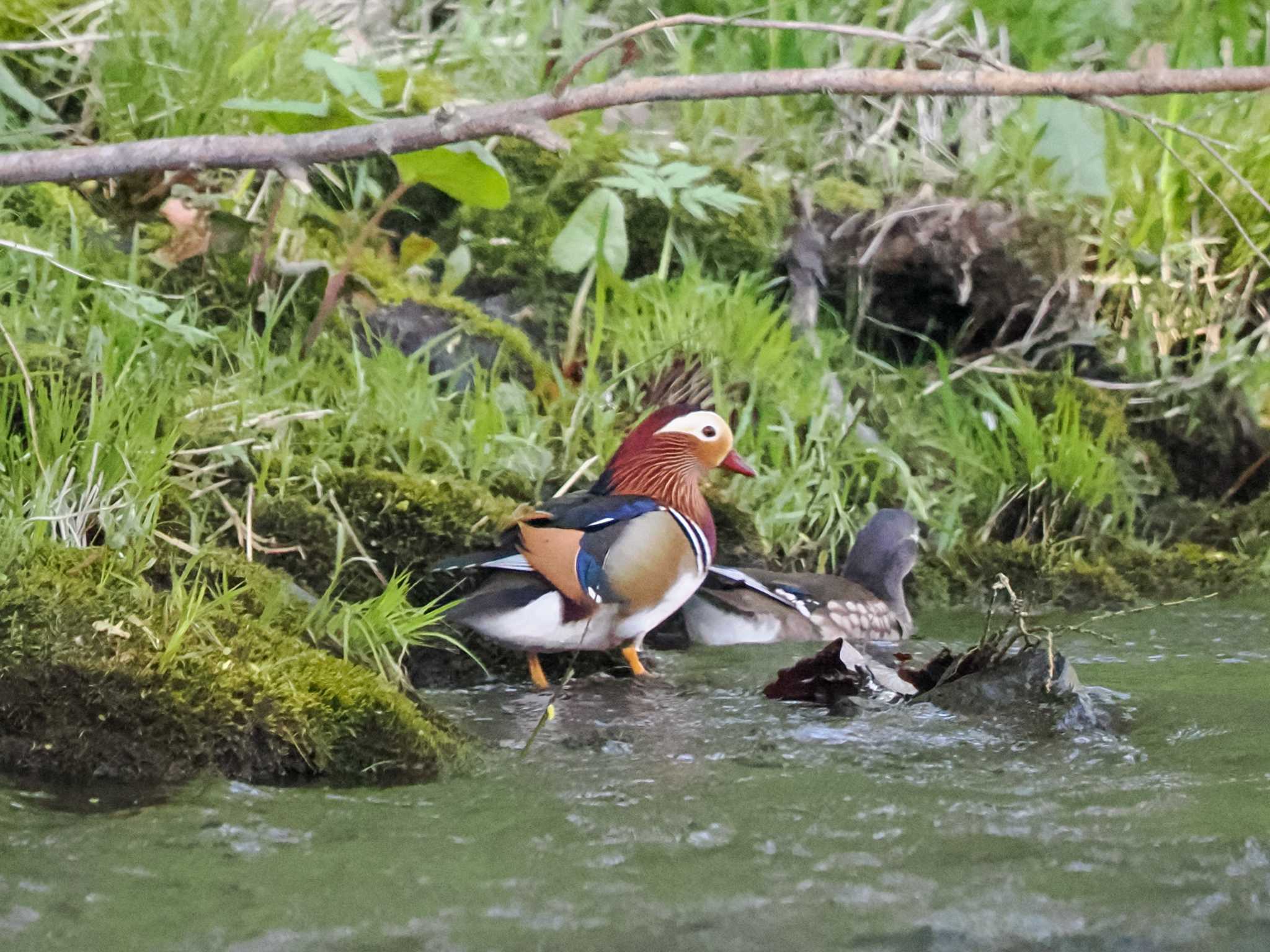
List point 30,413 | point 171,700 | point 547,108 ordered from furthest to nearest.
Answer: point 30,413
point 547,108
point 171,700

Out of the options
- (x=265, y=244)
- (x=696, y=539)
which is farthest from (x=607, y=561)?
(x=265, y=244)

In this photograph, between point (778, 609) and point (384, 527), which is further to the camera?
point (778, 609)

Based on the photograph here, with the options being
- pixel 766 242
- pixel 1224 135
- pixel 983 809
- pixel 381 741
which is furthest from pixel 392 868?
A: pixel 1224 135

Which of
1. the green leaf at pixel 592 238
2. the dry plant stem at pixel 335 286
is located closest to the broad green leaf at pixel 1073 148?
Answer: the green leaf at pixel 592 238

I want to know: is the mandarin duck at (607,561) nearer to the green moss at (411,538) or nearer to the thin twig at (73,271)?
the green moss at (411,538)

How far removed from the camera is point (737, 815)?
91.3 inches

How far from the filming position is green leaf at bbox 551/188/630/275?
15.9 feet

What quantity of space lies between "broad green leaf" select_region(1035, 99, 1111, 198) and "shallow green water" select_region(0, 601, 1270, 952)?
3.09 meters

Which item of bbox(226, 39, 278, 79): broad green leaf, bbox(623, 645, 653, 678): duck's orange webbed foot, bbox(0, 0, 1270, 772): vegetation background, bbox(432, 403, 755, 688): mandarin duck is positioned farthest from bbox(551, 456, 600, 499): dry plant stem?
bbox(226, 39, 278, 79): broad green leaf

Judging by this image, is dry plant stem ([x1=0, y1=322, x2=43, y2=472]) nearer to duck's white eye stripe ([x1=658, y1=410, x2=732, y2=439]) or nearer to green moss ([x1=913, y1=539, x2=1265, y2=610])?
duck's white eye stripe ([x1=658, y1=410, x2=732, y2=439])

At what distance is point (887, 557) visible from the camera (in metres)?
4.24

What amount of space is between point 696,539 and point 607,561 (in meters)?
0.32

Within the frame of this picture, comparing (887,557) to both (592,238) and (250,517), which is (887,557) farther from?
(250,517)

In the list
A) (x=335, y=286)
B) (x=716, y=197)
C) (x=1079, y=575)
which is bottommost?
(x=1079, y=575)
